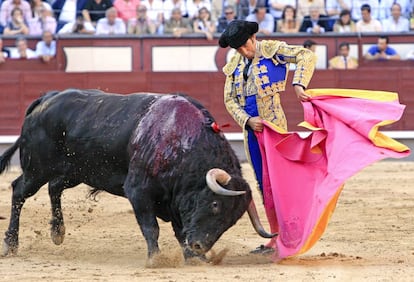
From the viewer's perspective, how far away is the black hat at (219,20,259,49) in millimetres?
5629

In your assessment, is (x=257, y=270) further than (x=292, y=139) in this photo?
No

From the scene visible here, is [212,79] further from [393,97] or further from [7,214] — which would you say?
[393,97]

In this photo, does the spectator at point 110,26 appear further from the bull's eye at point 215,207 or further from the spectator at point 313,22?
the bull's eye at point 215,207

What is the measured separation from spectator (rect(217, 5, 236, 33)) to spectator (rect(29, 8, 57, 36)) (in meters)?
1.83

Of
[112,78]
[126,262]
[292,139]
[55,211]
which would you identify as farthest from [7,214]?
[112,78]

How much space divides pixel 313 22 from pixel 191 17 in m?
1.35

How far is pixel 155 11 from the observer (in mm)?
12125

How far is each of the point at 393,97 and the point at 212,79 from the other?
21.5 feet

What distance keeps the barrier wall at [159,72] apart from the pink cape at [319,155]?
6.34 metres

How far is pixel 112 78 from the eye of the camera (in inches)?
478

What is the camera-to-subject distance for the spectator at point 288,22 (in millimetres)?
12023

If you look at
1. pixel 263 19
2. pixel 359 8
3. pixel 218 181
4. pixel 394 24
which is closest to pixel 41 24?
pixel 263 19

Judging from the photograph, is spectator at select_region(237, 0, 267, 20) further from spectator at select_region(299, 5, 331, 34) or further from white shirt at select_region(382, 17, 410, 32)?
white shirt at select_region(382, 17, 410, 32)

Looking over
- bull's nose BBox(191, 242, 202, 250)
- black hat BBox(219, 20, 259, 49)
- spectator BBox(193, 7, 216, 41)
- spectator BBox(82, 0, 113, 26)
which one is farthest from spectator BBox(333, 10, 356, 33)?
bull's nose BBox(191, 242, 202, 250)
